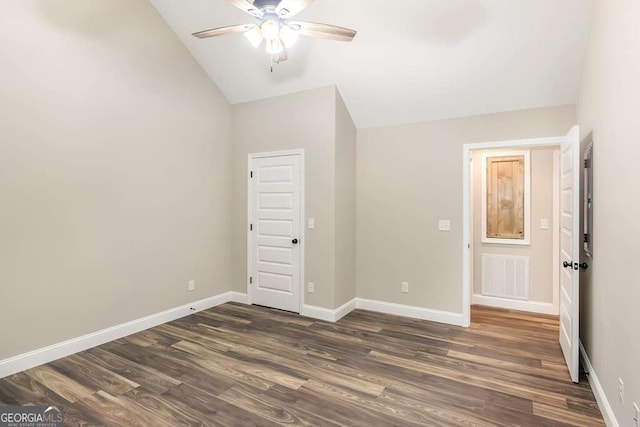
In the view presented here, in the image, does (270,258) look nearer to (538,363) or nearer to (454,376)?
(454,376)

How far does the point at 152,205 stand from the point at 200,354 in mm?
1789

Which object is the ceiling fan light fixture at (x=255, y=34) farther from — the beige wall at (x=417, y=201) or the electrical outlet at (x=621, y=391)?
the electrical outlet at (x=621, y=391)

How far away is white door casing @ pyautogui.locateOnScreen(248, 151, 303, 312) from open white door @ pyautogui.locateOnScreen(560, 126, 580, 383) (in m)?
2.80

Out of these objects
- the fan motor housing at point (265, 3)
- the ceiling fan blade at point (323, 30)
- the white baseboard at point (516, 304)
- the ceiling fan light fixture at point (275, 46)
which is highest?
the fan motor housing at point (265, 3)

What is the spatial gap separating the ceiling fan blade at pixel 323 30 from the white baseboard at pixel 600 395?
9.90 ft

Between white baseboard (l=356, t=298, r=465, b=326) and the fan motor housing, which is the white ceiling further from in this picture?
white baseboard (l=356, t=298, r=465, b=326)

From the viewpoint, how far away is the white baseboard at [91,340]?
2863 mm

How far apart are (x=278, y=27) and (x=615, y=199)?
8.17 feet

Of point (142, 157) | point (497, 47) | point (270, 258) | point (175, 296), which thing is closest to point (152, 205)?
point (142, 157)

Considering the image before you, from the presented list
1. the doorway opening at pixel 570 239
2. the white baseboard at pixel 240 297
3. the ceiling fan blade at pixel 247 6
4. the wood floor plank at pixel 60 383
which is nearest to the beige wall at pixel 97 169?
the wood floor plank at pixel 60 383

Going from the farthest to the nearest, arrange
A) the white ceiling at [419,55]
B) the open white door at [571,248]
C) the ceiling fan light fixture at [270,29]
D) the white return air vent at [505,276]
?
the white return air vent at [505,276], the white ceiling at [419,55], the open white door at [571,248], the ceiling fan light fixture at [270,29]

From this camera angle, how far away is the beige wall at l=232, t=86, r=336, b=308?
4188 millimetres

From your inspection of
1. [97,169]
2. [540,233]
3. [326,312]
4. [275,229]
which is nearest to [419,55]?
[275,229]

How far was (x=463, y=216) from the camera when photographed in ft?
13.1
